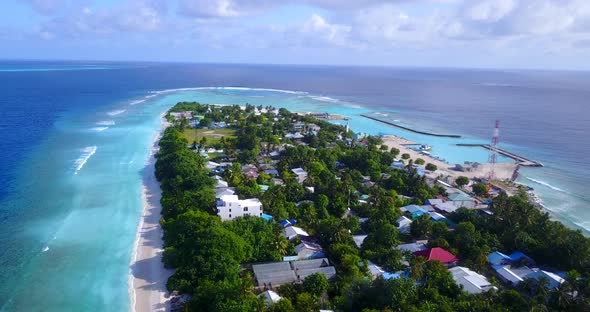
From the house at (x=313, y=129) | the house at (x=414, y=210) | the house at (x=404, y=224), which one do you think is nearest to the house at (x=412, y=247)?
the house at (x=404, y=224)

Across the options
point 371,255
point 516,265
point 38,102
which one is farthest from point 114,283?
point 38,102

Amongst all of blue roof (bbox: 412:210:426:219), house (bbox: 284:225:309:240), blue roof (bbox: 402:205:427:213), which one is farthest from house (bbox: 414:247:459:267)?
house (bbox: 284:225:309:240)

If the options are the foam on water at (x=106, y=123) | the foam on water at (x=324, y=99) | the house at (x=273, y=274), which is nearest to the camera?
the house at (x=273, y=274)

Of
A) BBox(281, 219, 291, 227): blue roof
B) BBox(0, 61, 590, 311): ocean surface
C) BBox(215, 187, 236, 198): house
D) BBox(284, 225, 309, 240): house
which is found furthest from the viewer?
BBox(215, 187, 236, 198): house

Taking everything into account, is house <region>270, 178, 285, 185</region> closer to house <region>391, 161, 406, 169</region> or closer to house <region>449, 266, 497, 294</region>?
house <region>391, 161, 406, 169</region>

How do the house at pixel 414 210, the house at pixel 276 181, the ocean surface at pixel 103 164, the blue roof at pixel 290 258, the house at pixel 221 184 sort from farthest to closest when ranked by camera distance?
the house at pixel 276 181 < the house at pixel 221 184 < the house at pixel 414 210 < the blue roof at pixel 290 258 < the ocean surface at pixel 103 164

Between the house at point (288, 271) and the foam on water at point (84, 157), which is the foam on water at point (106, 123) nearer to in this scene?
the foam on water at point (84, 157)
